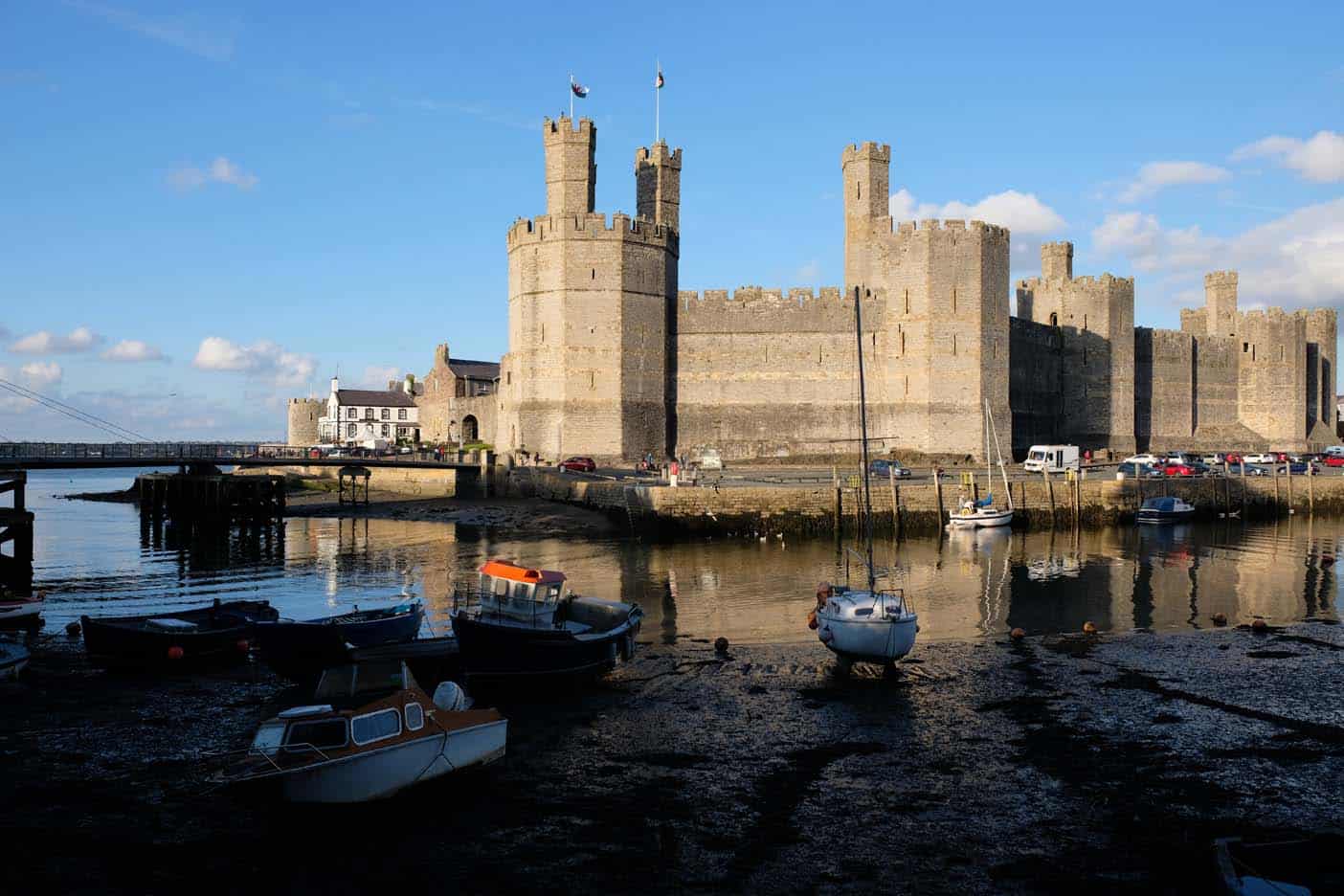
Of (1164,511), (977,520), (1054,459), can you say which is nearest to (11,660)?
(977,520)

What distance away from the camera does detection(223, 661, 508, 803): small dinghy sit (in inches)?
473

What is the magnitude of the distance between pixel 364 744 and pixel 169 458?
142 feet

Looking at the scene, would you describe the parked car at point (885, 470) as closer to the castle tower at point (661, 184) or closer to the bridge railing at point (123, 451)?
the castle tower at point (661, 184)

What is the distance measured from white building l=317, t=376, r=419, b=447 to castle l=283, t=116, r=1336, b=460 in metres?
33.4

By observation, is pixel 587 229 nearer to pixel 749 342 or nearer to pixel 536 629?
pixel 749 342

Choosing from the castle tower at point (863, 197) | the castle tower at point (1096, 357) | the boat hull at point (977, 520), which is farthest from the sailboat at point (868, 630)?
the castle tower at point (1096, 357)

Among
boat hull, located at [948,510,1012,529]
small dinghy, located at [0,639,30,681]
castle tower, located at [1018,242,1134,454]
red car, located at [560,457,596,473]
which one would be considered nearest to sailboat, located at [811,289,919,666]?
small dinghy, located at [0,639,30,681]

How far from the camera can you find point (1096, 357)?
64.6 meters

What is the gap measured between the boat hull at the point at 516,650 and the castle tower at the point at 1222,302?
6852 centimetres

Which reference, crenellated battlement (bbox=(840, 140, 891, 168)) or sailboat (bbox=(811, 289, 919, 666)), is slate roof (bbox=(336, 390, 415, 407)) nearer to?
crenellated battlement (bbox=(840, 140, 891, 168))

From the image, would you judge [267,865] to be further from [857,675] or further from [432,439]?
[432,439]

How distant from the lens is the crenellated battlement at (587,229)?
51750mm

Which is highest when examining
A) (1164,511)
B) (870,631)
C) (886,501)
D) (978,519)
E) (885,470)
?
(885,470)

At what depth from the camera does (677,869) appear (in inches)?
421
